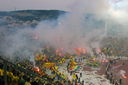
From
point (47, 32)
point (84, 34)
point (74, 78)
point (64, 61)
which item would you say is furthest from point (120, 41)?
point (74, 78)

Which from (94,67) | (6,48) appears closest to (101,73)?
(94,67)

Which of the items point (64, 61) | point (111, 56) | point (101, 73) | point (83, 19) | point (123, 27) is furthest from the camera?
point (123, 27)

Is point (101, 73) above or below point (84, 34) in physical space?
below

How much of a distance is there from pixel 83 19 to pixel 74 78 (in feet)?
254

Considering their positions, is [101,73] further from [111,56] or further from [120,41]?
[120,41]

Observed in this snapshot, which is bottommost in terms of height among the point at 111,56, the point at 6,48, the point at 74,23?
the point at 111,56

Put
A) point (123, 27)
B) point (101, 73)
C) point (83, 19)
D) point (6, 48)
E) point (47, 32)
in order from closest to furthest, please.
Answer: point (101, 73), point (6, 48), point (47, 32), point (83, 19), point (123, 27)

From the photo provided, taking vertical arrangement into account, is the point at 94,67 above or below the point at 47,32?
below

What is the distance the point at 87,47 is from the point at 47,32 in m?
30.0

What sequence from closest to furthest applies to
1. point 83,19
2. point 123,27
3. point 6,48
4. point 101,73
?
point 101,73
point 6,48
point 83,19
point 123,27

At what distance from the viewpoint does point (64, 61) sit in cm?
9350

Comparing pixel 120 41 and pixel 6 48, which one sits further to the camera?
pixel 120 41

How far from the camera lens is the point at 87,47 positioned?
392 ft

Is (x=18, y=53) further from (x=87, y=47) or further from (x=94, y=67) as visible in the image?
(x=87, y=47)
